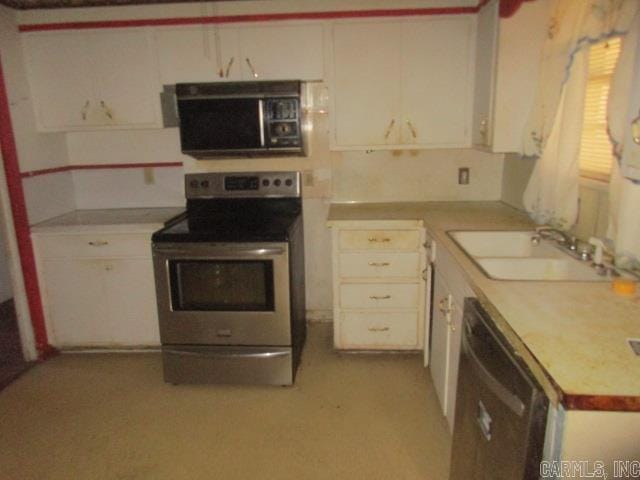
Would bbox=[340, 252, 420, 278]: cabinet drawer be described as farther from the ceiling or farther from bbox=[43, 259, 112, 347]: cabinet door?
the ceiling

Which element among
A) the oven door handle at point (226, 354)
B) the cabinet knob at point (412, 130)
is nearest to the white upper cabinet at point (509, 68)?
the cabinet knob at point (412, 130)

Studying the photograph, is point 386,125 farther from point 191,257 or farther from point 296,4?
point 191,257

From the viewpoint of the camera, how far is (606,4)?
5.10 ft

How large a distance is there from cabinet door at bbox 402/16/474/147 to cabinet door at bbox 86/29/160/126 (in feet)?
4.94

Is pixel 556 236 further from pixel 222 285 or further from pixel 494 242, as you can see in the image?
pixel 222 285

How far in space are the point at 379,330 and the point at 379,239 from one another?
0.57 metres

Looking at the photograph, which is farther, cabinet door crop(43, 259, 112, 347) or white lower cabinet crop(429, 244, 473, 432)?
cabinet door crop(43, 259, 112, 347)

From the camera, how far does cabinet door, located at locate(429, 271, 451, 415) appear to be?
2.01 m

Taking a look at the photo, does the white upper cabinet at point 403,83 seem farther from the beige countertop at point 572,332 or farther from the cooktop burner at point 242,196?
the beige countertop at point 572,332

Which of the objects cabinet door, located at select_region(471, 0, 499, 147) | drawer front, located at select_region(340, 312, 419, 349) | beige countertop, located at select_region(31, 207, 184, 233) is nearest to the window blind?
cabinet door, located at select_region(471, 0, 499, 147)

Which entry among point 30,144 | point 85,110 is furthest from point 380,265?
point 30,144

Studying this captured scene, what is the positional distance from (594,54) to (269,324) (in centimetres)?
196

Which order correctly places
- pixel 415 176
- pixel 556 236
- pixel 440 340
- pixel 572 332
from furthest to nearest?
pixel 415 176 → pixel 440 340 → pixel 556 236 → pixel 572 332

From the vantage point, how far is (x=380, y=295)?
267 centimetres
